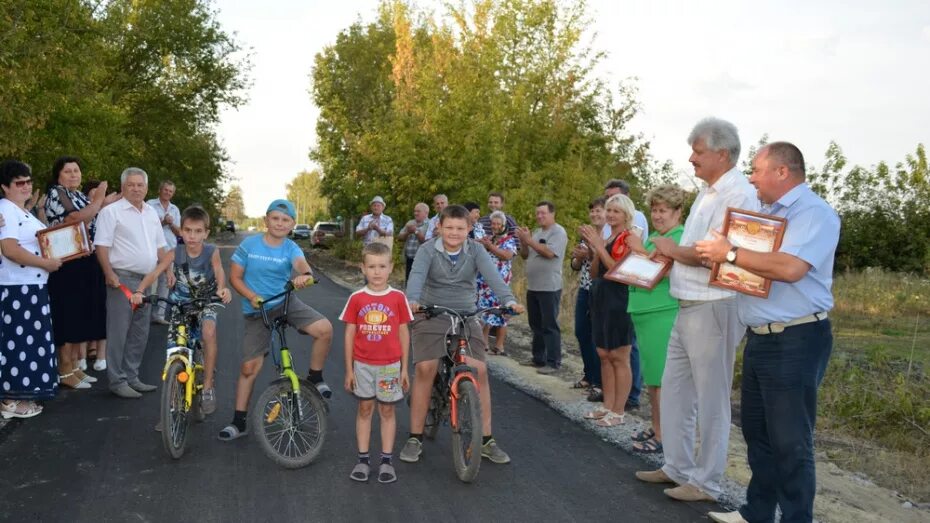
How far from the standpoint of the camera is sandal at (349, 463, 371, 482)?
233 inches

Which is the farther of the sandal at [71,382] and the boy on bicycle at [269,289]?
the sandal at [71,382]

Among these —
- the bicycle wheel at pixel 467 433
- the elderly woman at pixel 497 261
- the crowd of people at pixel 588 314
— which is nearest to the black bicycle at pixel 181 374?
the crowd of people at pixel 588 314

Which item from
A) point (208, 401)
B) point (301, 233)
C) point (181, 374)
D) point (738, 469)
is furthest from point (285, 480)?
point (301, 233)

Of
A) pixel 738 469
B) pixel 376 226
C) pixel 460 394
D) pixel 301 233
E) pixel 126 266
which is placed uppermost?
pixel 376 226

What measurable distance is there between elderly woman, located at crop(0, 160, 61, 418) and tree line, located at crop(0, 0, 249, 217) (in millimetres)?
6876

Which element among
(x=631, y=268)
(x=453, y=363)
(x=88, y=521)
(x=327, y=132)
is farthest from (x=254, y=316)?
(x=327, y=132)

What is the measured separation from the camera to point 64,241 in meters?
8.02

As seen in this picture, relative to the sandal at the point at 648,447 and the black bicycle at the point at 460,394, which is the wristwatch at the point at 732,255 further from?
the sandal at the point at 648,447

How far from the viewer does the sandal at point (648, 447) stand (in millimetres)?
6809

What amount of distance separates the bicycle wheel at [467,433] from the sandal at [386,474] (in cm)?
45

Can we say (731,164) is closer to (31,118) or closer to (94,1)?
(31,118)

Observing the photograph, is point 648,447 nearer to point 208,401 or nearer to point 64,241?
point 208,401

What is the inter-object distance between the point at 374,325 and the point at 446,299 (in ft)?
2.64

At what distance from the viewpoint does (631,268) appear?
605cm
